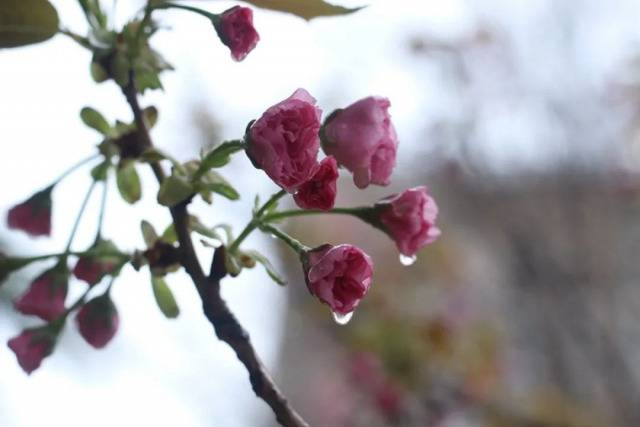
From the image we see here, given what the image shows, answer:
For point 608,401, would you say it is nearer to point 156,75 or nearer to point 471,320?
point 471,320

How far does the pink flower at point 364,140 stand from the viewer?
63 cm

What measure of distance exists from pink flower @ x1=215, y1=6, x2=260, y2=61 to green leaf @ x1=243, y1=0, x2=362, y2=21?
0.04 meters

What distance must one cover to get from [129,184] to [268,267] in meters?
0.15

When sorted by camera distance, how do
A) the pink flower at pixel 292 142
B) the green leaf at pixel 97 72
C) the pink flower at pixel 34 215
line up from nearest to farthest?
the pink flower at pixel 292 142 < the green leaf at pixel 97 72 < the pink flower at pixel 34 215

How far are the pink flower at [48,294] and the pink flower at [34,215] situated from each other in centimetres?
9

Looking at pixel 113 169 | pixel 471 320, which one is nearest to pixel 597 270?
pixel 471 320

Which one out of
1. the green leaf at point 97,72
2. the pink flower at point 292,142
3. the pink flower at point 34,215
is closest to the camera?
the pink flower at point 292,142

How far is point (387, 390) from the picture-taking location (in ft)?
7.07

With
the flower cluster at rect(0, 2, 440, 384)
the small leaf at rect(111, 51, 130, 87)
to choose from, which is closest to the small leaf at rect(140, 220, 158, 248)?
the flower cluster at rect(0, 2, 440, 384)

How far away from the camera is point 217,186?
658 mm

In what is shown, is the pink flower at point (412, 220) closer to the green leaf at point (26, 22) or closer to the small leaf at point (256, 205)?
the small leaf at point (256, 205)

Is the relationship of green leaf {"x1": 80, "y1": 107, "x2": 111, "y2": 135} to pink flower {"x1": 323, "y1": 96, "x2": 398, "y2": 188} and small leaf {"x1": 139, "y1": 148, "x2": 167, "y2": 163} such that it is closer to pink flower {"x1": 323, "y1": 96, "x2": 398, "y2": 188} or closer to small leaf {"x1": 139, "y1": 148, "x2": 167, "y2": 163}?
small leaf {"x1": 139, "y1": 148, "x2": 167, "y2": 163}

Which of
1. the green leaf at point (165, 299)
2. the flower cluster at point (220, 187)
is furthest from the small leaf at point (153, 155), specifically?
the green leaf at point (165, 299)

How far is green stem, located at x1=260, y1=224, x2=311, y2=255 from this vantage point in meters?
0.64
